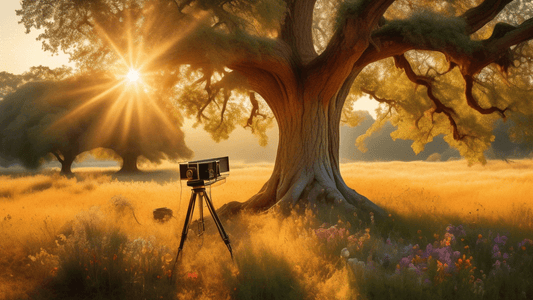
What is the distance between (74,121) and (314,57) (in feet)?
65.4

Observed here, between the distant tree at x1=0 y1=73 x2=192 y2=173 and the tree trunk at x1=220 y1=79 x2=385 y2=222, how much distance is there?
1257 cm

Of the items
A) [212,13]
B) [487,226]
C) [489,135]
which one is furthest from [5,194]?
[489,135]

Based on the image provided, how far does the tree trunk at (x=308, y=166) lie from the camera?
7.93 metres

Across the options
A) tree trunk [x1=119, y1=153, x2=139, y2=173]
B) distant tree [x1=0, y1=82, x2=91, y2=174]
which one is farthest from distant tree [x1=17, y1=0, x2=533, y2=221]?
tree trunk [x1=119, y1=153, x2=139, y2=173]

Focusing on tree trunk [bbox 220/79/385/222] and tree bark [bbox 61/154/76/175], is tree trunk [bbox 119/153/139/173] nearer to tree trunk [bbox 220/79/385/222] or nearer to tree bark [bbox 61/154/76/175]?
tree bark [bbox 61/154/76/175]

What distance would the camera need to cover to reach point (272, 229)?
624cm

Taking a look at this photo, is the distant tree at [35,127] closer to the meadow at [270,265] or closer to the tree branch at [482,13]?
the meadow at [270,265]

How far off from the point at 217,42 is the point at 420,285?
536 cm

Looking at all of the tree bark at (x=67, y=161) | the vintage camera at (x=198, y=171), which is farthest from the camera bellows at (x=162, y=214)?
the tree bark at (x=67, y=161)

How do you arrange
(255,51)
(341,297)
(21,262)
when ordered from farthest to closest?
(255,51) → (21,262) → (341,297)

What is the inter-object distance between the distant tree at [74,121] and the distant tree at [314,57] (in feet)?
41.0

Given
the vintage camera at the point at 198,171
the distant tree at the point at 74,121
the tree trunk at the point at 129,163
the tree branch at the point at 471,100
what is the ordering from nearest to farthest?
the vintage camera at the point at 198,171
the tree branch at the point at 471,100
the distant tree at the point at 74,121
the tree trunk at the point at 129,163

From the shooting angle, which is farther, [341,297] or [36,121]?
[36,121]

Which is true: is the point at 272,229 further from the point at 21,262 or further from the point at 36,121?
the point at 36,121
